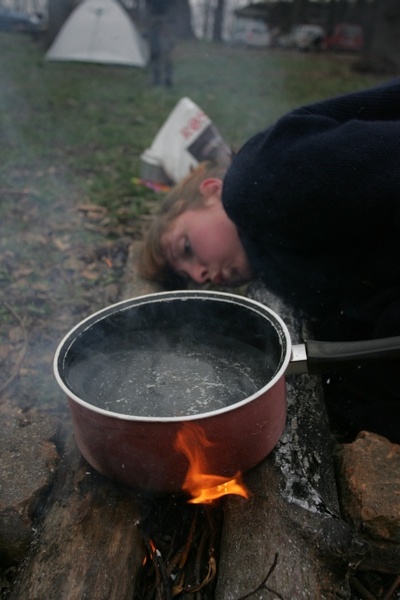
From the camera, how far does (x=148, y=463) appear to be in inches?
47.9

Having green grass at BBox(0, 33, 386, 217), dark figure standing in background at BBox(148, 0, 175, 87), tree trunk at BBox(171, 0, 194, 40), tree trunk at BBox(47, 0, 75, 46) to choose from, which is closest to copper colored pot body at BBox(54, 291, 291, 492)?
green grass at BBox(0, 33, 386, 217)

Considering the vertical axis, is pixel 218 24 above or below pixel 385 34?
below

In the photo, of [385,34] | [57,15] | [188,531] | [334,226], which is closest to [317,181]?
[334,226]

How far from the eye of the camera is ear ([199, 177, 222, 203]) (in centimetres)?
230

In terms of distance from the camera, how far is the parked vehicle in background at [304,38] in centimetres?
1744

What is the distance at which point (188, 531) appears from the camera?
138 centimetres

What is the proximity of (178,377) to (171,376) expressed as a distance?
0.02 metres

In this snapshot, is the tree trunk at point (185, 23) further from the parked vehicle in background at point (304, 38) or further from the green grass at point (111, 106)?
the green grass at point (111, 106)

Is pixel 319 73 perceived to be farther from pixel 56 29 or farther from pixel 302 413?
pixel 302 413

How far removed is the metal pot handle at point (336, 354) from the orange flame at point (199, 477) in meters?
0.31

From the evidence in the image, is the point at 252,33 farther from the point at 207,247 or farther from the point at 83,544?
the point at 83,544

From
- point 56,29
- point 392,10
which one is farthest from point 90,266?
point 392,10

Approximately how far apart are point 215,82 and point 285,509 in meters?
9.82

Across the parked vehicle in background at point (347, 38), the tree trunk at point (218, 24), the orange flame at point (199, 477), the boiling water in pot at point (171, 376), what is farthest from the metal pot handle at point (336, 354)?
the tree trunk at point (218, 24)
